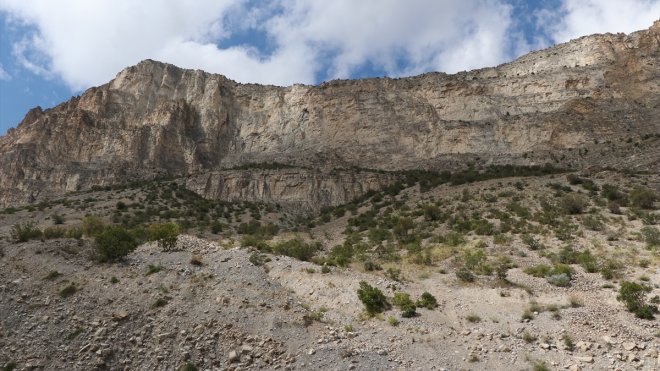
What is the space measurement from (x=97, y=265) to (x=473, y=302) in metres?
12.9

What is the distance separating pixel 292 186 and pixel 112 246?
32.6 m

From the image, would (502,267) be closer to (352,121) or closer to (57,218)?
(57,218)

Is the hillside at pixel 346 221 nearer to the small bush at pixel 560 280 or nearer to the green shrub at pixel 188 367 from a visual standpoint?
the small bush at pixel 560 280

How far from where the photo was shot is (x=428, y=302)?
52.3 feet

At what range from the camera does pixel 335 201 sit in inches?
1969

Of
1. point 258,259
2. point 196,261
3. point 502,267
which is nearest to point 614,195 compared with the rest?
point 502,267

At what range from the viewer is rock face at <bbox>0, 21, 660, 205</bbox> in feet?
179

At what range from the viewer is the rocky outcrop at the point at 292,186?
50.3 metres

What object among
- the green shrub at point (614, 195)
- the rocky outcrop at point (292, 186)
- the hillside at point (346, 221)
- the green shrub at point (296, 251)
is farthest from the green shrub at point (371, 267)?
the rocky outcrop at point (292, 186)

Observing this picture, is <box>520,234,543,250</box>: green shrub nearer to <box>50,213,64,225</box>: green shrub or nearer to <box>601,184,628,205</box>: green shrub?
<box>601,184,628,205</box>: green shrub

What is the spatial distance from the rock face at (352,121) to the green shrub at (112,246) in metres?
37.1

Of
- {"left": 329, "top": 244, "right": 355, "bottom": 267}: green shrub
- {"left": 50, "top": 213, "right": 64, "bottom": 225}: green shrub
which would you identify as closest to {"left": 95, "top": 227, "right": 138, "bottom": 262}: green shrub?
{"left": 329, "top": 244, "right": 355, "bottom": 267}: green shrub

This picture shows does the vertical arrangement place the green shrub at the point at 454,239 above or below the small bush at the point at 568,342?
above

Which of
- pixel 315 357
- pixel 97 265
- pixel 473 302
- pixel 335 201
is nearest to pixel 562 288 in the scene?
pixel 473 302
